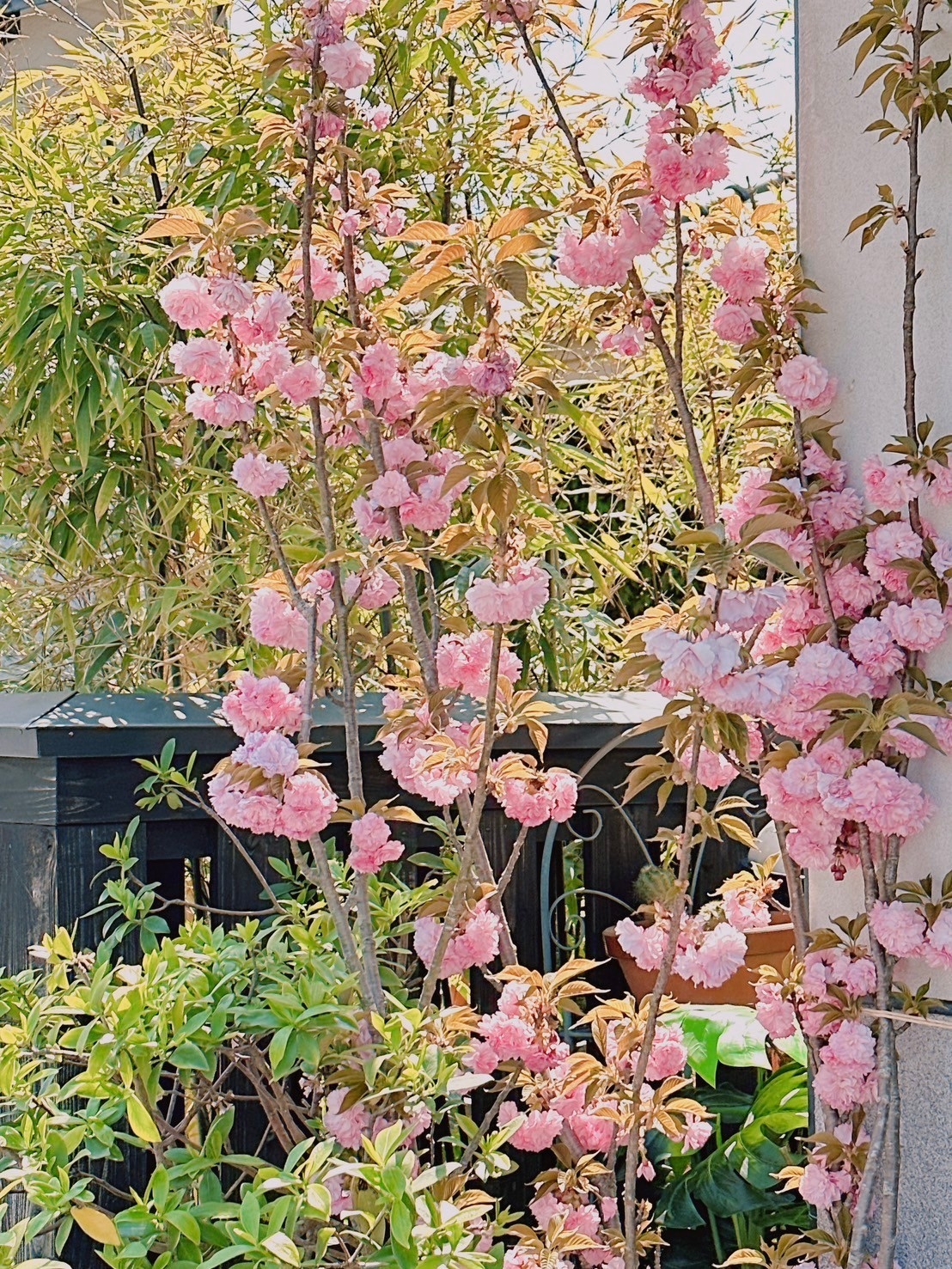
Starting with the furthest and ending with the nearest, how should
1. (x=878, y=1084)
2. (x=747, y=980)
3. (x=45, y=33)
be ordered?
(x=45, y=33) < (x=747, y=980) < (x=878, y=1084)

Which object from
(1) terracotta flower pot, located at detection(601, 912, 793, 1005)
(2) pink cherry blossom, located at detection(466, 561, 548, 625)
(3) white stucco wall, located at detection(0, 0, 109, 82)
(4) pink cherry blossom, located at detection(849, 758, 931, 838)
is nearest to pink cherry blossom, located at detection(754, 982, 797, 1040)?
(4) pink cherry blossom, located at detection(849, 758, 931, 838)

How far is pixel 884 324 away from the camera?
1.38 m

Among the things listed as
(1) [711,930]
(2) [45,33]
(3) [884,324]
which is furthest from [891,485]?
(2) [45,33]

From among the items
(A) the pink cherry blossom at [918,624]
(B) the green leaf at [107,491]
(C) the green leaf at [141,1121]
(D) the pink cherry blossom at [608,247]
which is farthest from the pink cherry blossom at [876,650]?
(B) the green leaf at [107,491]

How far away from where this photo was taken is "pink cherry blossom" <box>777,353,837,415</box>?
1.37 meters

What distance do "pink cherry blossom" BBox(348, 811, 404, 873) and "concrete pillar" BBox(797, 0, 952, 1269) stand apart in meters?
0.53

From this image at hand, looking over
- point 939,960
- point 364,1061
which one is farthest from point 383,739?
point 939,960

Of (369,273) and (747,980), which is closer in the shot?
(369,273)

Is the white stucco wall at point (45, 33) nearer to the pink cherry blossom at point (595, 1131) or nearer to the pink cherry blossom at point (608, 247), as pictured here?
the pink cherry blossom at point (608, 247)

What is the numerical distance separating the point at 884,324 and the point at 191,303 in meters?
0.71

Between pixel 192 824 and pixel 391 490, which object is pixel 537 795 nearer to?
pixel 391 490

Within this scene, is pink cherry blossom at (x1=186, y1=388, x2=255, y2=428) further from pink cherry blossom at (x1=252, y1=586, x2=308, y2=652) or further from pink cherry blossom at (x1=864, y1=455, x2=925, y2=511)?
pink cherry blossom at (x1=864, y1=455, x2=925, y2=511)

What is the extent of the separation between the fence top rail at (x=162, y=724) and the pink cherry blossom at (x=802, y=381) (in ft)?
1.96

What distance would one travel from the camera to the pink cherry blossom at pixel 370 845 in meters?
1.30
